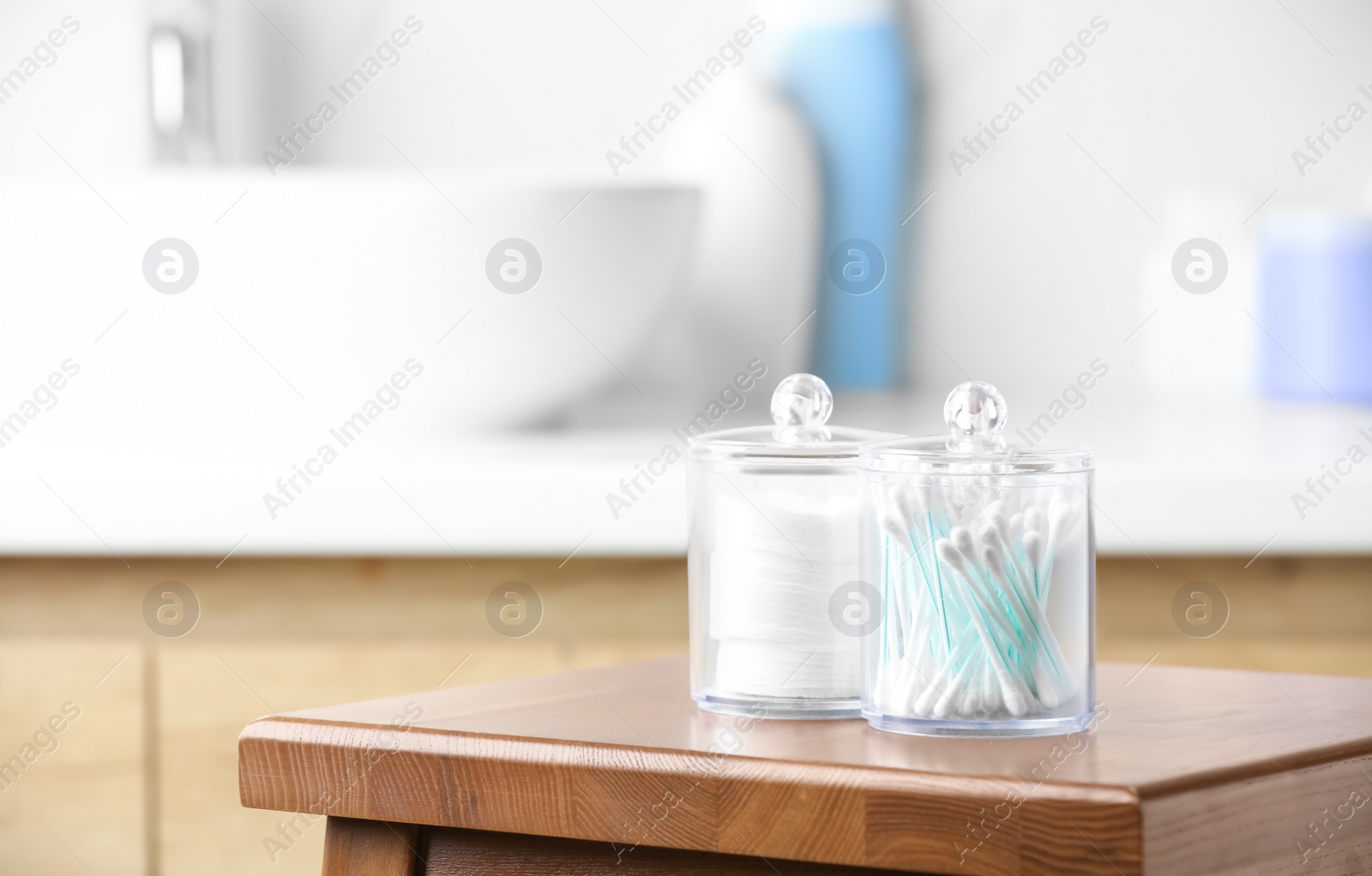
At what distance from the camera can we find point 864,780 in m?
0.43

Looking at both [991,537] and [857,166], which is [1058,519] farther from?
[857,166]

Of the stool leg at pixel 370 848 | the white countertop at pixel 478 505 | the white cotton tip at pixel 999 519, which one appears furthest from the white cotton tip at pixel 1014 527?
the white countertop at pixel 478 505

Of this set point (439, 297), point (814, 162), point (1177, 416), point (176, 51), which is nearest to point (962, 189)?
point (814, 162)

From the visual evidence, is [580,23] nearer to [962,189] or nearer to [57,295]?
[962,189]

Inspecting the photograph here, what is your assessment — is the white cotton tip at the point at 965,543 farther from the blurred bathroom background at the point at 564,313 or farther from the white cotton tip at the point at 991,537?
the blurred bathroom background at the point at 564,313

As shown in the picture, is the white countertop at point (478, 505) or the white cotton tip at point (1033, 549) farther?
the white countertop at point (478, 505)

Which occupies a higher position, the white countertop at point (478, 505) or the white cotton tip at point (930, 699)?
the white countertop at point (478, 505)

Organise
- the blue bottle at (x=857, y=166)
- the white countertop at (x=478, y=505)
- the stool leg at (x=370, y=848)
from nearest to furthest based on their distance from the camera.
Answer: the stool leg at (x=370, y=848)
the white countertop at (x=478, y=505)
the blue bottle at (x=857, y=166)

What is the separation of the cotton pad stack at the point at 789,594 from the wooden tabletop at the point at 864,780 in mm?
18

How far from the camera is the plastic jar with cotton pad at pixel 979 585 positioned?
475mm

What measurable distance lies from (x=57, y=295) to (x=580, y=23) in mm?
654

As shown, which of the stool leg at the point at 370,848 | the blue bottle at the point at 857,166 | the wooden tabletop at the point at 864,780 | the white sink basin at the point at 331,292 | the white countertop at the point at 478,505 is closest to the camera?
the wooden tabletop at the point at 864,780

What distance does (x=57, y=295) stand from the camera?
119cm

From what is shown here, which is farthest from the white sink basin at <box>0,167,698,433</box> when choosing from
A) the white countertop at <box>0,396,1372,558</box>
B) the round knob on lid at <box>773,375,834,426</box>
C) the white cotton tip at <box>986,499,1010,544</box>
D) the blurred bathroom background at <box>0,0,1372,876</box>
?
the white cotton tip at <box>986,499,1010,544</box>
